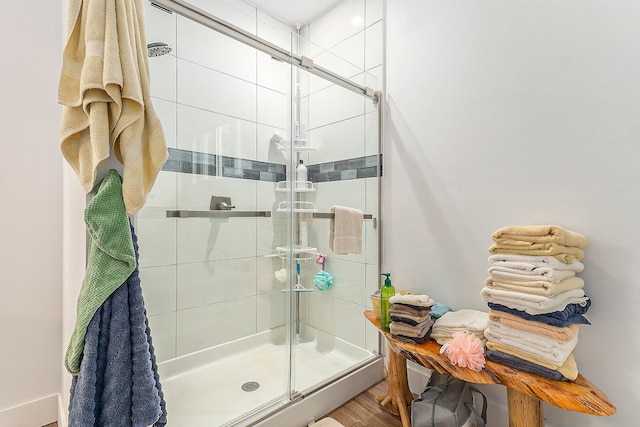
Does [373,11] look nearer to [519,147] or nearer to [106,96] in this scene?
[519,147]

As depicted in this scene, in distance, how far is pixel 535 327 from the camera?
1.03 meters

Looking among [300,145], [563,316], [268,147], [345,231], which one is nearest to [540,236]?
[563,316]

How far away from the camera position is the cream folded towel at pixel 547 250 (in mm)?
1022

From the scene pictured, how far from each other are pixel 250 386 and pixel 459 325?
3.49 feet

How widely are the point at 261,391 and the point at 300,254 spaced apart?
71 centimetres

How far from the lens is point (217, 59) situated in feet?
4.80

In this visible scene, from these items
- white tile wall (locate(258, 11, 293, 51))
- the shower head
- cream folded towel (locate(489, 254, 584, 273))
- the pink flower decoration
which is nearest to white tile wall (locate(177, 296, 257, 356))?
the pink flower decoration

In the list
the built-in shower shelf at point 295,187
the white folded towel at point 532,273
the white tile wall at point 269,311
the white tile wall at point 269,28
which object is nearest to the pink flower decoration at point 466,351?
the white folded towel at point 532,273

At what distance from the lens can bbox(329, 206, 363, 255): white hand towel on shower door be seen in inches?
A: 67.4

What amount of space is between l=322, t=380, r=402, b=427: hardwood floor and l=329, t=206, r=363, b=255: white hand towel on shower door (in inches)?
32.0

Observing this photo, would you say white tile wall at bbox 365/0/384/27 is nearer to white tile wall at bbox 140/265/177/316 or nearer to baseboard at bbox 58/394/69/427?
white tile wall at bbox 140/265/177/316

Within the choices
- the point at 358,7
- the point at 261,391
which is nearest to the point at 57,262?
the point at 261,391

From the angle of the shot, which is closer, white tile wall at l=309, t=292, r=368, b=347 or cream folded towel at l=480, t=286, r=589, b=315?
cream folded towel at l=480, t=286, r=589, b=315

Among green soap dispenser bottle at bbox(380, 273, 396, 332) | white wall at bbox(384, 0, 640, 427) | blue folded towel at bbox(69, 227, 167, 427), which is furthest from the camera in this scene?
green soap dispenser bottle at bbox(380, 273, 396, 332)
